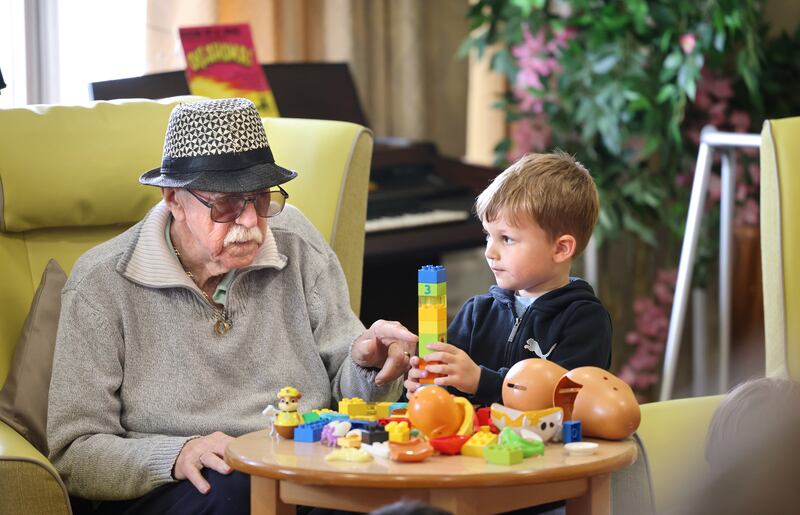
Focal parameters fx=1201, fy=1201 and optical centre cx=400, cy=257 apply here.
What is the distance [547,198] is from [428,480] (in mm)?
622

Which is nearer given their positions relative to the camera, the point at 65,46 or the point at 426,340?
the point at 426,340

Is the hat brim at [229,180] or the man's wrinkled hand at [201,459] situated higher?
the hat brim at [229,180]

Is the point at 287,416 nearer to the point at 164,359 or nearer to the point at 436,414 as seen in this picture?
the point at 436,414

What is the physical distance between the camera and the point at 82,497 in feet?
6.48

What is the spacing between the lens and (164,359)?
201 centimetres

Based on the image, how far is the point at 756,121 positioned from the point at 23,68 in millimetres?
2288

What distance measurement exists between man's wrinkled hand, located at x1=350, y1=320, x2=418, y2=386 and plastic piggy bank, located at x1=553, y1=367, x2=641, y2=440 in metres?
0.31

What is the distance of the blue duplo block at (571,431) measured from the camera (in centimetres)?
161

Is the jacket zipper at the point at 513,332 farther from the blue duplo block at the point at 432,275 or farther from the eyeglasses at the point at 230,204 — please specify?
the eyeglasses at the point at 230,204

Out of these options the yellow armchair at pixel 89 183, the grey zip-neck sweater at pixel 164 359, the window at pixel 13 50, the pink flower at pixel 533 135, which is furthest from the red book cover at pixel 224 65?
the grey zip-neck sweater at pixel 164 359

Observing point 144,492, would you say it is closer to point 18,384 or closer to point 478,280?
point 18,384

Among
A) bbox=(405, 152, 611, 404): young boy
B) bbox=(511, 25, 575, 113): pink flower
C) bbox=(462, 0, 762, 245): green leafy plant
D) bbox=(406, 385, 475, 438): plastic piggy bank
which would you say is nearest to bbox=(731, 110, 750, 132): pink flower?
bbox=(462, 0, 762, 245): green leafy plant

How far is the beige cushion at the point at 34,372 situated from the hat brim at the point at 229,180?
304 millimetres

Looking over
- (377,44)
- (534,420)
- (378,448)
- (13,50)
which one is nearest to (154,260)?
(378,448)
